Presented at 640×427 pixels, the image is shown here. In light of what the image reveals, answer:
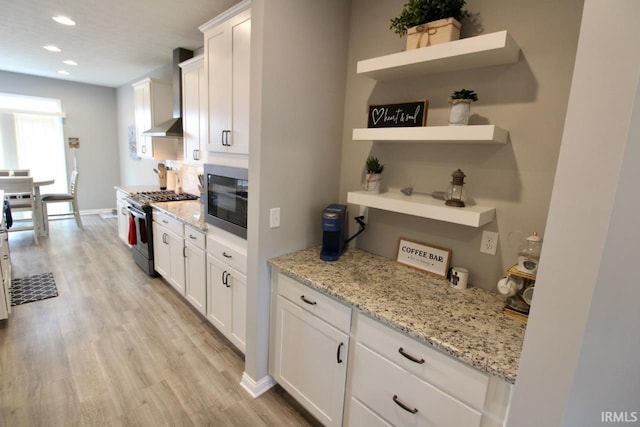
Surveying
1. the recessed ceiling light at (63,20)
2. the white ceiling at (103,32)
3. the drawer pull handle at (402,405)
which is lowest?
the drawer pull handle at (402,405)

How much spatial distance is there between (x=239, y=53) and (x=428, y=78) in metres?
1.30

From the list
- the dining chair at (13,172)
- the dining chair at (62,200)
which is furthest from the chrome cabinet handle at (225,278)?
the dining chair at (13,172)

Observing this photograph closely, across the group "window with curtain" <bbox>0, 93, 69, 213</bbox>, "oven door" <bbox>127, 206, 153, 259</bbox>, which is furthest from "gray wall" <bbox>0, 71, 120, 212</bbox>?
"oven door" <bbox>127, 206, 153, 259</bbox>

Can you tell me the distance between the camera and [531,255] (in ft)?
4.17

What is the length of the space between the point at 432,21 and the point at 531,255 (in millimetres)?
1116

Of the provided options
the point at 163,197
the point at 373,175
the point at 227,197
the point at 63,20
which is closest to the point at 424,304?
the point at 373,175

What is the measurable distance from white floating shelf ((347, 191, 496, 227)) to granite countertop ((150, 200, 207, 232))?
4.67 ft

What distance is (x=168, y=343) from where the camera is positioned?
2.41 metres

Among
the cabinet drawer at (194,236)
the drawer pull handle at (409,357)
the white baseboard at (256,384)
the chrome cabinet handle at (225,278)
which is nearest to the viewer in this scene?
the drawer pull handle at (409,357)

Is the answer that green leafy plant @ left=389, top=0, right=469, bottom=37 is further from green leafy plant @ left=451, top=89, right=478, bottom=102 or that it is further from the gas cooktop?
the gas cooktop

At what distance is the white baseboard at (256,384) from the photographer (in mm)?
1927

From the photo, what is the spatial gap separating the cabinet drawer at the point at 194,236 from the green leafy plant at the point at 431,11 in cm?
201

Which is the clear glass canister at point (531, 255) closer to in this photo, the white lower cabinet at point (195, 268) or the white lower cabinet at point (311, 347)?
the white lower cabinet at point (311, 347)

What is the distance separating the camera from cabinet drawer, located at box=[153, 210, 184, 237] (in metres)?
2.78
